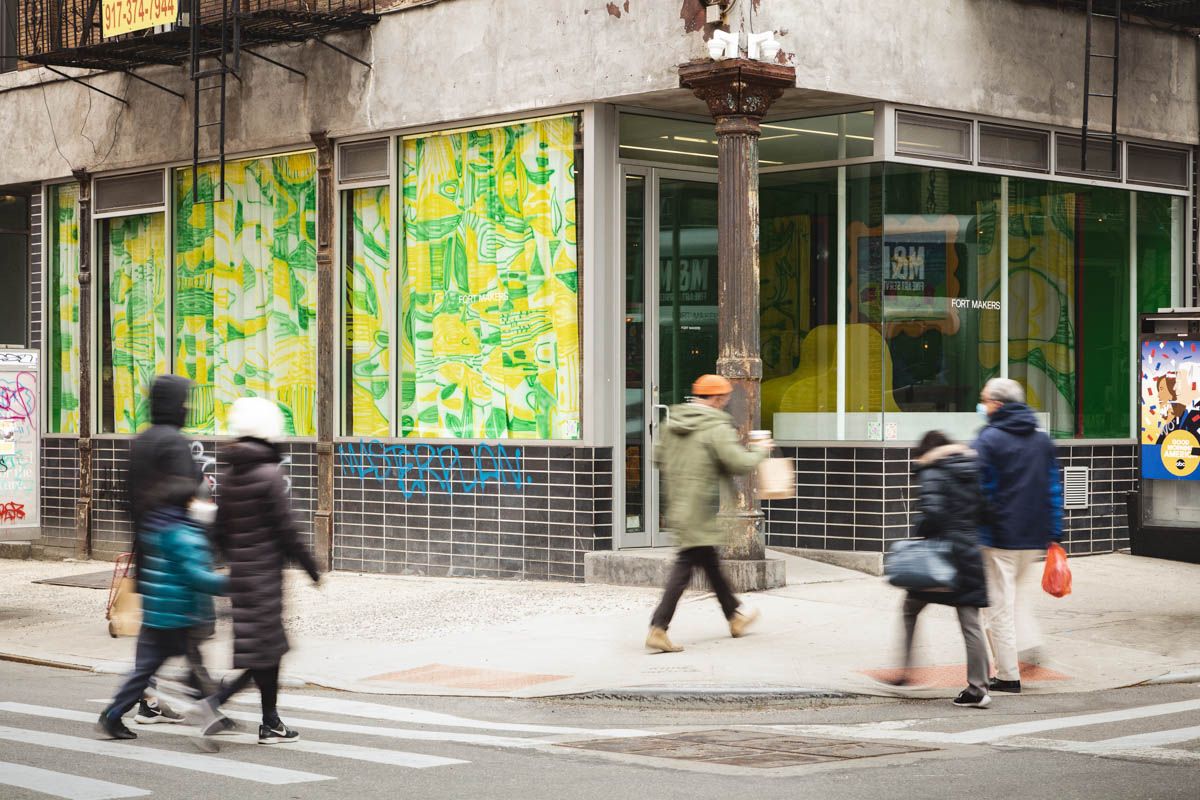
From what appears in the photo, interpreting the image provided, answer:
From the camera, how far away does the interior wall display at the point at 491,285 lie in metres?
15.4

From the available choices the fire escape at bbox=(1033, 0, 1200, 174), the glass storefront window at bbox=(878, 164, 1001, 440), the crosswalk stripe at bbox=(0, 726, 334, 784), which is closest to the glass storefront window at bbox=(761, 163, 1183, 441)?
the glass storefront window at bbox=(878, 164, 1001, 440)

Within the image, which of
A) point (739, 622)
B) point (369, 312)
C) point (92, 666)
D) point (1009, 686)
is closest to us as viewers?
point (1009, 686)

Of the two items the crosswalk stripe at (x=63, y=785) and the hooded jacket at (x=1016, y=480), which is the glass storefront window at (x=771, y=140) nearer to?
the hooded jacket at (x=1016, y=480)

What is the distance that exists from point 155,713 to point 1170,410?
901 cm

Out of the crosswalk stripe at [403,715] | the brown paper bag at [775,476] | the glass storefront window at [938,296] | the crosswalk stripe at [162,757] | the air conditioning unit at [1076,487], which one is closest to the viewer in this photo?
the crosswalk stripe at [162,757]

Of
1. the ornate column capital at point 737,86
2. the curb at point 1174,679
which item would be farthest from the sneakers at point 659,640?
the ornate column capital at point 737,86

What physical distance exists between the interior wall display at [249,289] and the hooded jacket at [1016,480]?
29.7ft

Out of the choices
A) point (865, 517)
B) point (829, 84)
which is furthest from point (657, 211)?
point (865, 517)

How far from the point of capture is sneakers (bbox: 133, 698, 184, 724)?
9406 millimetres

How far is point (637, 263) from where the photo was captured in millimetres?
15562

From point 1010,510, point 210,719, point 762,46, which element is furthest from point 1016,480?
point 210,719

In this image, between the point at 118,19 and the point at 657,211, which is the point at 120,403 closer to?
the point at 118,19

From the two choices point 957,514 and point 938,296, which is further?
point 938,296

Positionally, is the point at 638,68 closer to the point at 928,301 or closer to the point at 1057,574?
the point at 928,301
